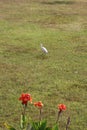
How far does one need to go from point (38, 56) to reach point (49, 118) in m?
Answer: 3.45

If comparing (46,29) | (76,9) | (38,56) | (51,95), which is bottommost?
(76,9)

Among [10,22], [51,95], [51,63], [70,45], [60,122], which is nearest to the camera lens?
[60,122]

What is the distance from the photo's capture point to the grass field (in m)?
5.92

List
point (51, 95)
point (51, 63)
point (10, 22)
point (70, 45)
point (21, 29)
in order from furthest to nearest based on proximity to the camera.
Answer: point (10, 22) → point (21, 29) → point (70, 45) → point (51, 63) → point (51, 95)

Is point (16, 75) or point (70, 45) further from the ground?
point (16, 75)

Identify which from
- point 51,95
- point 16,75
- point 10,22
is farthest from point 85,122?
point 10,22

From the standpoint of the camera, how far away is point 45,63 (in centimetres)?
841

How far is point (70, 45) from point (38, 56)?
150cm

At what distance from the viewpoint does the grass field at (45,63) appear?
19.4 ft

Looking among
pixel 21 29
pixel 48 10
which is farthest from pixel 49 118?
pixel 48 10

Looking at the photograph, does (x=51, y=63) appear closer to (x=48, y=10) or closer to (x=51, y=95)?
(x=51, y=95)

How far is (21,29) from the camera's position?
12281 millimetres

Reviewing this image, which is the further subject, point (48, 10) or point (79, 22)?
point (48, 10)

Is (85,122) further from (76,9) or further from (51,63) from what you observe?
(76,9)
